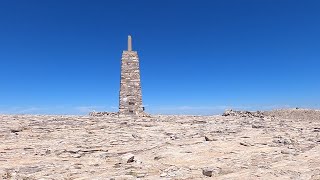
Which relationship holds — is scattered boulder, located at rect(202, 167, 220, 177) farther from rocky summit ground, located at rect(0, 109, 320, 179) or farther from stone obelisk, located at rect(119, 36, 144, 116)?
stone obelisk, located at rect(119, 36, 144, 116)

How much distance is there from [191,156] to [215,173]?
1.87 metres

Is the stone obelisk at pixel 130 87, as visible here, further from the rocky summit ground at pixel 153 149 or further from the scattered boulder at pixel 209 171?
the scattered boulder at pixel 209 171

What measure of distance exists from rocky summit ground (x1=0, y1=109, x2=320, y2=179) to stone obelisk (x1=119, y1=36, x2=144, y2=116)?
5.65 m

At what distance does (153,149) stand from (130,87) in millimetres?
11865

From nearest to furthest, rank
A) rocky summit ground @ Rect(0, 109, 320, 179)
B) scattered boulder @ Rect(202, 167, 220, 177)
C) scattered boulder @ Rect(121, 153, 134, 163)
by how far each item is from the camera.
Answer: scattered boulder @ Rect(202, 167, 220, 177)
rocky summit ground @ Rect(0, 109, 320, 179)
scattered boulder @ Rect(121, 153, 134, 163)

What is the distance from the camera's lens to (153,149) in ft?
40.2

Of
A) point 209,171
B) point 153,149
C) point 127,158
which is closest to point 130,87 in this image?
point 153,149

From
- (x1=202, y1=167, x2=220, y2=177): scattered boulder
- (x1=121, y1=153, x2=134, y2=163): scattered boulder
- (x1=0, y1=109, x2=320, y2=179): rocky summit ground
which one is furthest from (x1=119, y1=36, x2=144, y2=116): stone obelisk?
(x1=202, y1=167, x2=220, y2=177): scattered boulder

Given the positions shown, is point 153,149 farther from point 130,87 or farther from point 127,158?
point 130,87

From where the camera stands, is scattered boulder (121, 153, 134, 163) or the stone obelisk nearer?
scattered boulder (121, 153, 134, 163)

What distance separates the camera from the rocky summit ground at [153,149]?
963 cm

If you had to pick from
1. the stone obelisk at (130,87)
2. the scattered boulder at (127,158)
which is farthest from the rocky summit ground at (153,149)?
the stone obelisk at (130,87)

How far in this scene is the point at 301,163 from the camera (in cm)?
1045

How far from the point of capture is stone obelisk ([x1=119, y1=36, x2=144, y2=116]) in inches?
923
